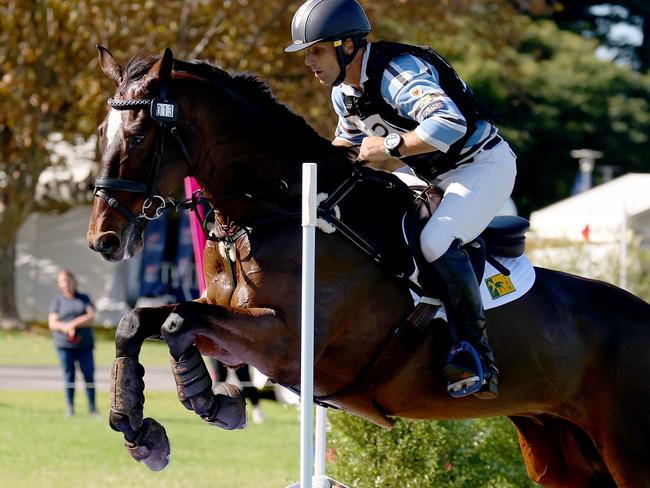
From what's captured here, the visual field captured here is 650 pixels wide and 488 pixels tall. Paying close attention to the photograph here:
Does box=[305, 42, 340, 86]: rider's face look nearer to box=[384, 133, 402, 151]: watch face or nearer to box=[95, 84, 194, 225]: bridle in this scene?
box=[384, 133, 402, 151]: watch face

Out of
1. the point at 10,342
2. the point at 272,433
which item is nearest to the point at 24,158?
the point at 10,342

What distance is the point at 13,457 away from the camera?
1054 centimetres

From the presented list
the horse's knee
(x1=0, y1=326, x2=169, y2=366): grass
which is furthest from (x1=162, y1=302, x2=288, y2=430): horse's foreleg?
(x1=0, y1=326, x2=169, y2=366): grass

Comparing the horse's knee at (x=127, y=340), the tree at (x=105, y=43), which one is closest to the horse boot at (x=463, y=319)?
the horse's knee at (x=127, y=340)

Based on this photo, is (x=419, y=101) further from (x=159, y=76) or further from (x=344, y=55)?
(x=159, y=76)

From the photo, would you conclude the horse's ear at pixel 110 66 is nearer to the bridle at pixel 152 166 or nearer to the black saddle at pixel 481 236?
the bridle at pixel 152 166

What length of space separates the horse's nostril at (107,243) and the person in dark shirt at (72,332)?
9296 mm

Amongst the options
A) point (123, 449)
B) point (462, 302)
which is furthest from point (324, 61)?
point (123, 449)

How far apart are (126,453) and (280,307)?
6.94m

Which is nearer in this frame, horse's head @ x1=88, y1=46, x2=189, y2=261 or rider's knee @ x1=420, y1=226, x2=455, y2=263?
horse's head @ x1=88, y1=46, x2=189, y2=261

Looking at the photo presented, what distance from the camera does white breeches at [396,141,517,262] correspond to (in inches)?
203

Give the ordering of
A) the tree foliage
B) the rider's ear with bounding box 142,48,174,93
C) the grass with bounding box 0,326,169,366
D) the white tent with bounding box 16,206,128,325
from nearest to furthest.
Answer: the rider's ear with bounding box 142,48,174,93, the grass with bounding box 0,326,169,366, the tree foliage, the white tent with bounding box 16,206,128,325

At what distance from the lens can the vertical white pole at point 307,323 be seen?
429 cm

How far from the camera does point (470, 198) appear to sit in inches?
207
